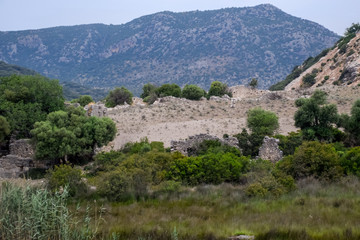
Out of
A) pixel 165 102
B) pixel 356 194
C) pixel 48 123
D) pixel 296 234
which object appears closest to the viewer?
pixel 296 234

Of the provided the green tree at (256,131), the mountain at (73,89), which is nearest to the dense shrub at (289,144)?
the green tree at (256,131)

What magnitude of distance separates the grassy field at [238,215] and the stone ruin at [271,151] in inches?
232

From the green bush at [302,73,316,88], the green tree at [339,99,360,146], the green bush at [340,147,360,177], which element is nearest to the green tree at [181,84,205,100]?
the green tree at [339,99,360,146]

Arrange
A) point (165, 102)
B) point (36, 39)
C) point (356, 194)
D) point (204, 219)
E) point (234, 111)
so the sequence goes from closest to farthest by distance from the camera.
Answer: point (204, 219) → point (356, 194) → point (234, 111) → point (165, 102) → point (36, 39)

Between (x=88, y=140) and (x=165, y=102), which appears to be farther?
(x=165, y=102)

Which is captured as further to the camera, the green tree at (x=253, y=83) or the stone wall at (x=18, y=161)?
the green tree at (x=253, y=83)

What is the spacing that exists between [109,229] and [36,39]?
514 feet

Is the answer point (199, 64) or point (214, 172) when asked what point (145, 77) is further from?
point (214, 172)

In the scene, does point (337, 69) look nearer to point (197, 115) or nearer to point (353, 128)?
point (197, 115)

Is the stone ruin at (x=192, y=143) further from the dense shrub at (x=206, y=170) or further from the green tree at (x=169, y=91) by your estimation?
the green tree at (x=169, y=91)

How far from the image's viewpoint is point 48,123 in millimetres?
19953

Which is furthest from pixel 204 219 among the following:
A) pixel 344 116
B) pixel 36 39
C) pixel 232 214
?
pixel 36 39

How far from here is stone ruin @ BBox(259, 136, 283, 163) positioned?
16953 mm

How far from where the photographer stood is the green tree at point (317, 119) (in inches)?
767
